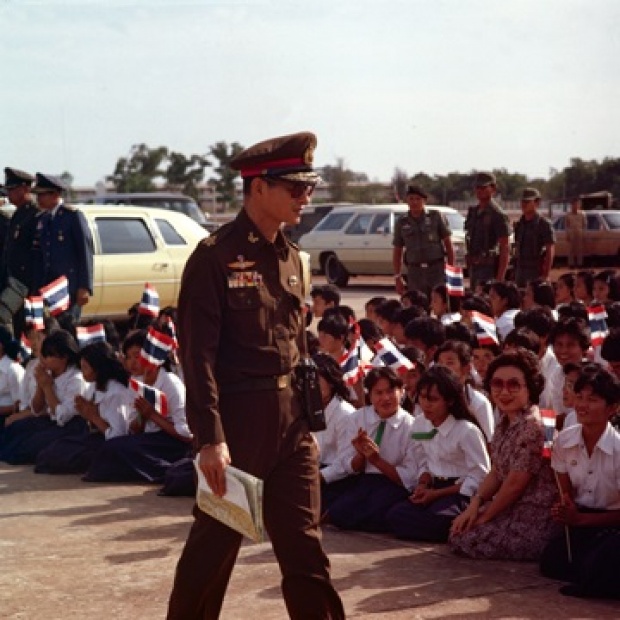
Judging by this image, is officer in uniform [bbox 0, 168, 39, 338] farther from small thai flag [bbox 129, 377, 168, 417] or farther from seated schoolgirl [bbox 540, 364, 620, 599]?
seated schoolgirl [bbox 540, 364, 620, 599]

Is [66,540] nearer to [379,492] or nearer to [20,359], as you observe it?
[379,492]

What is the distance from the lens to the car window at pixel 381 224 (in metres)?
26.0

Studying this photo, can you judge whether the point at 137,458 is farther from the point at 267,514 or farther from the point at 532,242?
the point at 532,242

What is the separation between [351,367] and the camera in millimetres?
8828

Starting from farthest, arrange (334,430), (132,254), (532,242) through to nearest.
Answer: (132,254) < (532,242) < (334,430)

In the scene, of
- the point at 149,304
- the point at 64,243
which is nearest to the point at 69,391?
the point at 64,243

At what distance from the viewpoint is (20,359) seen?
11211 mm

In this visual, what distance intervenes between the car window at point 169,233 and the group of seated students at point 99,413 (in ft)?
16.4

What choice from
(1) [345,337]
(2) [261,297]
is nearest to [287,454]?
(2) [261,297]

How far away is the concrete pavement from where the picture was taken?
567 centimetres

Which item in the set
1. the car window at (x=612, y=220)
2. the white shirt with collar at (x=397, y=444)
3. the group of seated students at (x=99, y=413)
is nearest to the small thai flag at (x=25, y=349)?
the group of seated students at (x=99, y=413)

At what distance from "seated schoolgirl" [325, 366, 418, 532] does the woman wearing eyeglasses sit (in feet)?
2.27

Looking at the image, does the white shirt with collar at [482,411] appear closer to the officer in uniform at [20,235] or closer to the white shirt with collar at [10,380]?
the white shirt with collar at [10,380]

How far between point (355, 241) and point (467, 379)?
60.0 feet
